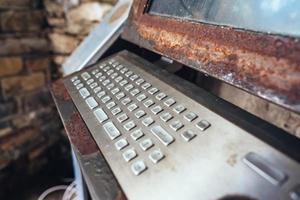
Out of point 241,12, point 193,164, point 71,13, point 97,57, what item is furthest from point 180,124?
point 71,13

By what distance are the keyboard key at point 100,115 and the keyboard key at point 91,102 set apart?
2 centimetres

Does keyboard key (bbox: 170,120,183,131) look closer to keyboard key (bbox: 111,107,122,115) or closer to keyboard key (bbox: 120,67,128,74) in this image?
keyboard key (bbox: 111,107,122,115)

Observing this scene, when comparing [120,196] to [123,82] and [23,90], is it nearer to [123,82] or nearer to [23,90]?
[123,82]

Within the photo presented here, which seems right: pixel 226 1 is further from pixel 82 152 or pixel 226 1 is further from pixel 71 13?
pixel 71 13

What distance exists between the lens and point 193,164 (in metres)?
0.32

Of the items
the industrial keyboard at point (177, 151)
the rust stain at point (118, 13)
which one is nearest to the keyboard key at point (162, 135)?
the industrial keyboard at point (177, 151)

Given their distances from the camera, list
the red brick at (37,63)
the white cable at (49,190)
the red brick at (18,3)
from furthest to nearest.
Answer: the red brick at (37,63) < the red brick at (18,3) < the white cable at (49,190)

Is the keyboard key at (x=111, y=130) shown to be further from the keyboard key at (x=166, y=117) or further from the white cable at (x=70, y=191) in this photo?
the white cable at (x=70, y=191)

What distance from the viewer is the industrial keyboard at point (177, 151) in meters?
0.29

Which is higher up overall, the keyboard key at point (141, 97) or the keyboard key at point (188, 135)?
the keyboard key at point (188, 135)

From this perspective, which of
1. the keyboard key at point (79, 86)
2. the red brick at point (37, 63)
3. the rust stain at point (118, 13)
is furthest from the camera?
the red brick at point (37, 63)

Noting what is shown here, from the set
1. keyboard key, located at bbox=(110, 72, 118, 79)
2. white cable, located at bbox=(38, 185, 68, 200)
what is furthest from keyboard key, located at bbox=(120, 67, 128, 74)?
white cable, located at bbox=(38, 185, 68, 200)

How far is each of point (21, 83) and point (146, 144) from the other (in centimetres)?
137

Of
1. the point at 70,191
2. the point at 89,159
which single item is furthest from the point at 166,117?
the point at 70,191
